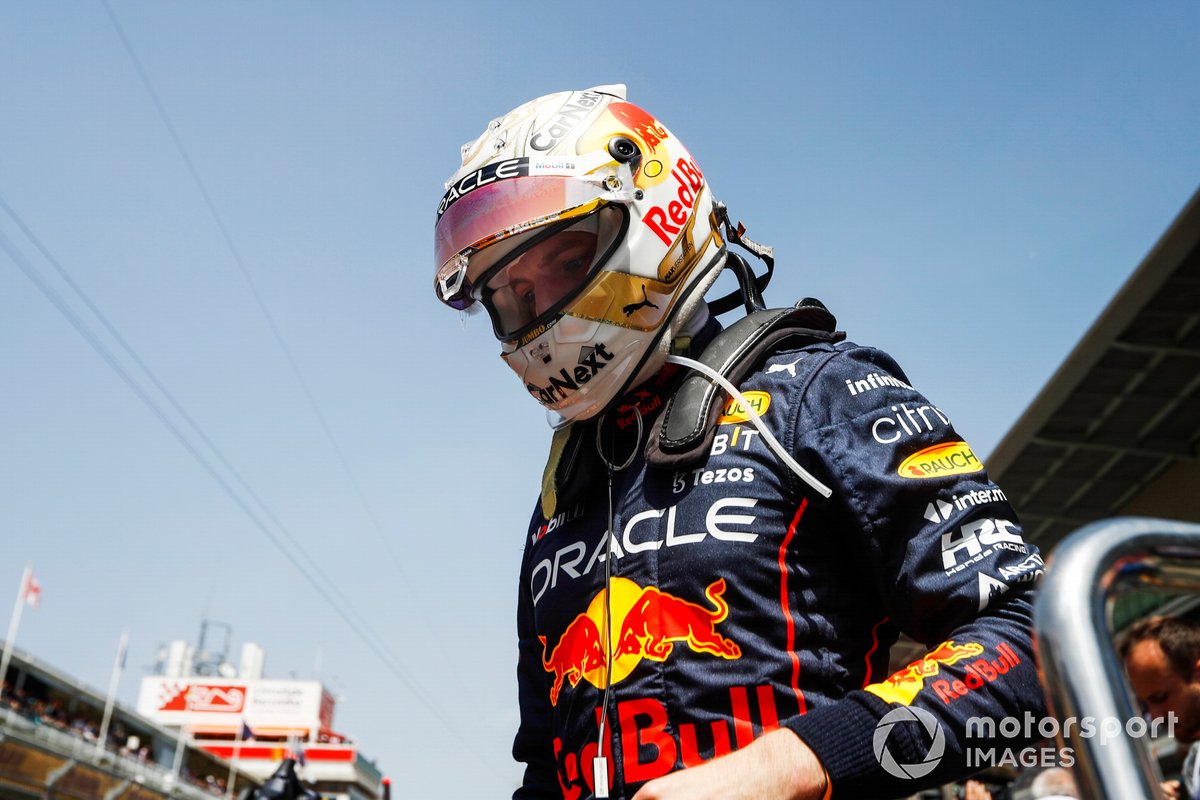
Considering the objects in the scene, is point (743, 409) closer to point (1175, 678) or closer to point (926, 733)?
point (926, 733)

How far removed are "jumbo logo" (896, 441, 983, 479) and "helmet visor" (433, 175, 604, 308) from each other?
0.89m

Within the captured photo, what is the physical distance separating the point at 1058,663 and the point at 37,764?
3346 cm

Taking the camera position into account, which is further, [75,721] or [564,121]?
[75,721]

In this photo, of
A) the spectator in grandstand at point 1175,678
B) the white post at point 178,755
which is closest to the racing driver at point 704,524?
the spectator in grandstand at point 1175,678

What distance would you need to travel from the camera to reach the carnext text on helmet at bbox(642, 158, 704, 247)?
230 centimetres

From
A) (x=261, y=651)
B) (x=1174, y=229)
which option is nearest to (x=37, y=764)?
(x=1174, y=229)

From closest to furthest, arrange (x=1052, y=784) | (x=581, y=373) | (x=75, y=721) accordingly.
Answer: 1. (x=581, y=373)
2. (x=1052, y=784)
3. (x=75, y=721)

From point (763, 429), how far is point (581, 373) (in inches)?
19.2

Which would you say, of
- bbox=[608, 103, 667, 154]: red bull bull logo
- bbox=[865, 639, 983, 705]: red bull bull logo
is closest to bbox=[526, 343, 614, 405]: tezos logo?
bbox=[608, 103, 667, 154]: red bull bull logo

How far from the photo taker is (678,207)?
2367 millimetres

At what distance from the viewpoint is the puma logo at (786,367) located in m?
1.95

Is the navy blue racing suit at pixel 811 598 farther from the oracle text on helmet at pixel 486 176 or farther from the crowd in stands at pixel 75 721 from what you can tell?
the crowd in stands at pixel 75 721

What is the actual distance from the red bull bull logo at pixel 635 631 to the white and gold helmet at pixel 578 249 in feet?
1.62

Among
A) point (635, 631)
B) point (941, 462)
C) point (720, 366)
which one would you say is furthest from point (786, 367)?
Result: point (635, 631)
